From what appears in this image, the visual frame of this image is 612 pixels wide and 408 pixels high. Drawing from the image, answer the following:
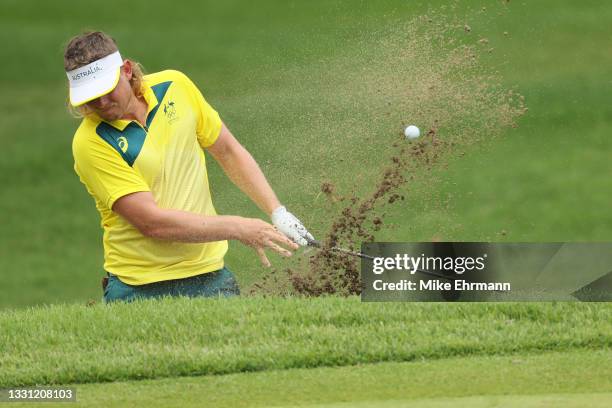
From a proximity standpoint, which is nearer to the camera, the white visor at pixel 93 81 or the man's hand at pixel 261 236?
the man's hand at pixel 261 236

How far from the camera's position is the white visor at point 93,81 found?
6371 mm

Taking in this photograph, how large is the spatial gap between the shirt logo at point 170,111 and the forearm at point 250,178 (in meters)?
0.44

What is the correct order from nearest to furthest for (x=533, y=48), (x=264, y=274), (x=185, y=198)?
1. (x=185, y=198)
2. (x=264, y=274)
3. (x=533, y=48)

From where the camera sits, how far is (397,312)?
20.3 ft

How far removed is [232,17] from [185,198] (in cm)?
1433

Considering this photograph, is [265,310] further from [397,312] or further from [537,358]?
[537,358]

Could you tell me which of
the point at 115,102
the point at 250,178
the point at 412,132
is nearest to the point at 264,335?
the point at 250,178

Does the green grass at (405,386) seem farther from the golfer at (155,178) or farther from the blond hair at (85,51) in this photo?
the blond hair at (85,51)

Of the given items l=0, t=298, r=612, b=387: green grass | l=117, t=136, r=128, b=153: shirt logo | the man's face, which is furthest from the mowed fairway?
the man's face

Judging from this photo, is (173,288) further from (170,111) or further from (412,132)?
(412,132)

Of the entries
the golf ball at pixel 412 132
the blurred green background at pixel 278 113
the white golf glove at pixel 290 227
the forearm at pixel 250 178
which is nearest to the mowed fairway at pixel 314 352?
the white golf glove at pixel 290 227

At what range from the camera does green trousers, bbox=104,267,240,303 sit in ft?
22.8

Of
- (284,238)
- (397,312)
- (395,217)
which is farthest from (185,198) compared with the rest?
(395,217)

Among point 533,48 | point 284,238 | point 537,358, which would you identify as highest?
point 533,48
